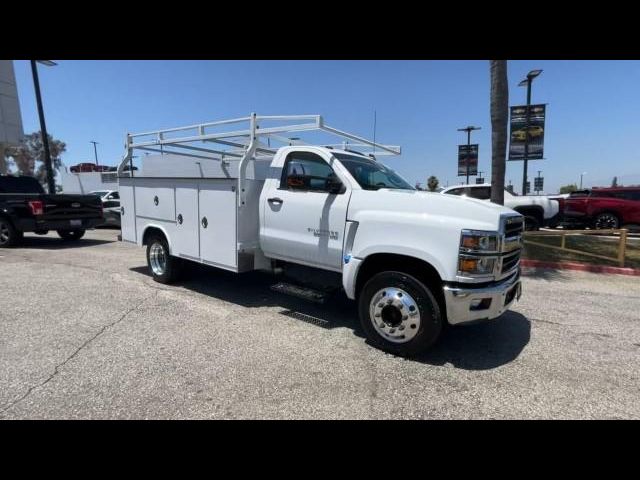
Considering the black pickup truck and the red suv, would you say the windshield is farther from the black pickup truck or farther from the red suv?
the red suv

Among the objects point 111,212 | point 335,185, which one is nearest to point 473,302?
point 335,185

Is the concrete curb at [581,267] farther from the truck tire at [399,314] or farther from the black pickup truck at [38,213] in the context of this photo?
the black pickup truck at [38,213]

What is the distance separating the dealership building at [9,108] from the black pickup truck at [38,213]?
9945mm

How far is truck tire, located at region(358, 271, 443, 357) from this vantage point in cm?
344

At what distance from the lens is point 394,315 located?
3.64 metres

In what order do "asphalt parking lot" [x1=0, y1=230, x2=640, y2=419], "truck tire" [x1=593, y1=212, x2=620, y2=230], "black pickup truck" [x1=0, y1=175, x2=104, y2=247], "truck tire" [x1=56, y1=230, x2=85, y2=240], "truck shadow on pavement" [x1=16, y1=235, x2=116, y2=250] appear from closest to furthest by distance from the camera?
"asphalt parking lot" [x1=0, y1=230, x2=640, y2=419] < "black pickup truck" [x1=0, y1=175, x2=104, y2=247] < "truck shadow on pavement" [x1=16, y1=235, x2=116, y2=250] < "truck tire" [x1=56, y1=230, x2=85, y2=240] < "truck tire" [x1=593, y1=212, x2=620, y2=230]

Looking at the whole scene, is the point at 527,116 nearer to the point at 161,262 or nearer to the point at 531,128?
the point at 531,128

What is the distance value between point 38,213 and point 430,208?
1059 cm

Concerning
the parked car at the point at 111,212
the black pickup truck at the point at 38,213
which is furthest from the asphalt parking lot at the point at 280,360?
the parked car at the point at 111,212

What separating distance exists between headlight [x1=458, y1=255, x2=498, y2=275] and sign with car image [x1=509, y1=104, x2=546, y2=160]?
17.8 meters

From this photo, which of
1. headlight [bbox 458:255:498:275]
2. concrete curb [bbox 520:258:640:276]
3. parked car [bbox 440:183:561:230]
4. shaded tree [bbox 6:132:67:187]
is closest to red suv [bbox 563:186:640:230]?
parked car [bbox 440:183:561:230]
